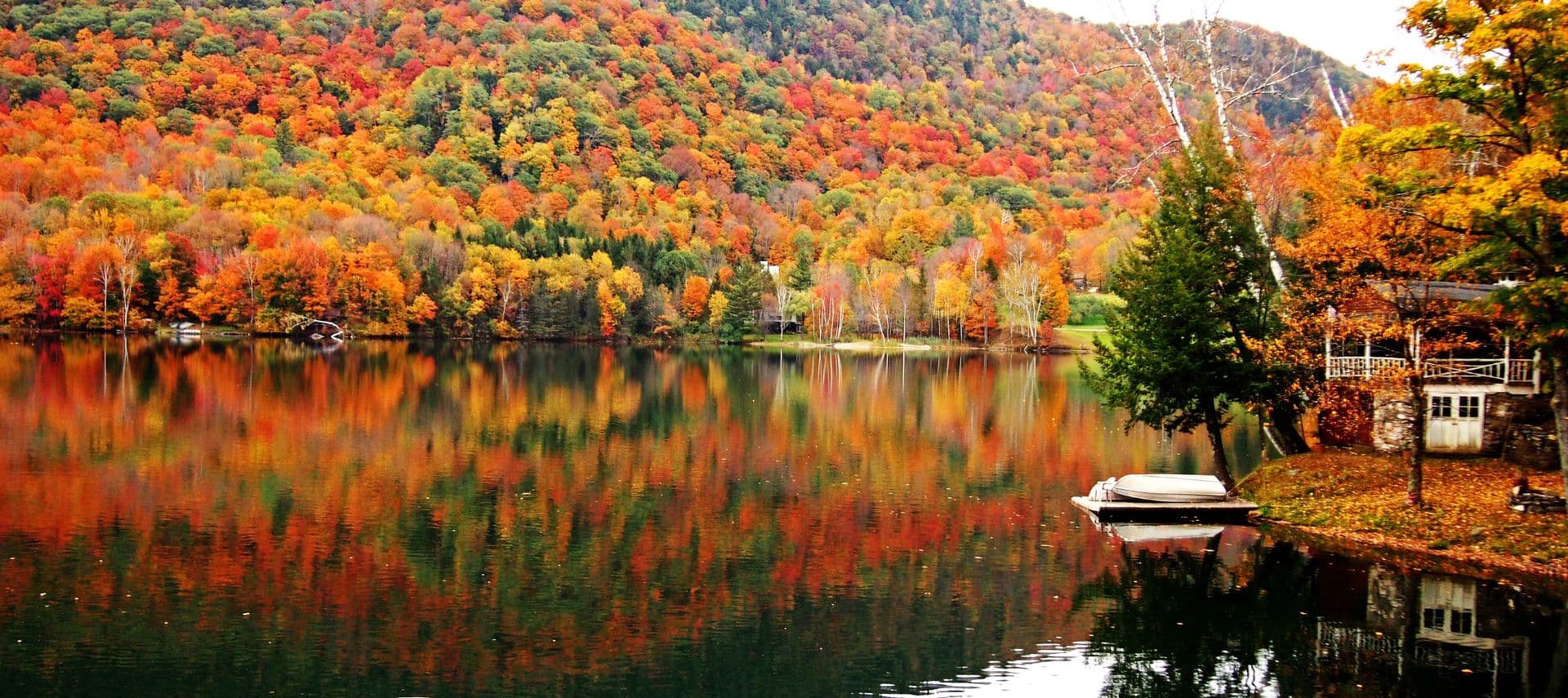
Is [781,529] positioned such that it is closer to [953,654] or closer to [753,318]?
[953,654]

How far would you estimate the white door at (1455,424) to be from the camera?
2906 cm

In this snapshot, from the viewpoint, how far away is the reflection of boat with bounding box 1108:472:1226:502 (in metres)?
27.6

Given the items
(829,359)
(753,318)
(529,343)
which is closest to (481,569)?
(829,359)

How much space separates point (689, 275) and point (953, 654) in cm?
11674

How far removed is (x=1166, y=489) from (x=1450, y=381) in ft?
26.6

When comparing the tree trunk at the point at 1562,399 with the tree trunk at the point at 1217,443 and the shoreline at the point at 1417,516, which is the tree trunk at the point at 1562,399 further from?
the tree trunk at the point at 1217,443

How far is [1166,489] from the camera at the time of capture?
27.7 m

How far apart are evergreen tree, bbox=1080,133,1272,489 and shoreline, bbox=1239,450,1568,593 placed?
1.92m

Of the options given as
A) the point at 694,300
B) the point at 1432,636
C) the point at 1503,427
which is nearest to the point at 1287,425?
the point at 1503,427

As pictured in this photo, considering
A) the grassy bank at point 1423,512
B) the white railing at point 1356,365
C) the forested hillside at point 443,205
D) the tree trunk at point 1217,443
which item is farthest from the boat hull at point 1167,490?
the forested hillside at point 443,205

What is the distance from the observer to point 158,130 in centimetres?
16225

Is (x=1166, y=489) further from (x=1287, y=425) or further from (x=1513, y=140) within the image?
(x=1513, y=140)

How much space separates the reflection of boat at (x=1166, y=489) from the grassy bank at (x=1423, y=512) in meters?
1.22

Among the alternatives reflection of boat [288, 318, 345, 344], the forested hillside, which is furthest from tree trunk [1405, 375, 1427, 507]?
reflection of boat [288, 318, 345, 344]
